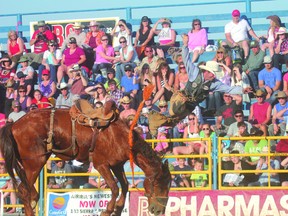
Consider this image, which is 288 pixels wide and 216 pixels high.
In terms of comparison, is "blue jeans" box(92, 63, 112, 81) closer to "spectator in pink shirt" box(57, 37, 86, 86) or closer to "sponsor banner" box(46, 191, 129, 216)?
"spectator in pink shirt" box(57, 37, 86, 86)

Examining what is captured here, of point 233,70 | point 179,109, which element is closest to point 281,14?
point 233,70

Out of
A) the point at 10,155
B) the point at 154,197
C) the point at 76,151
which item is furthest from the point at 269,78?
the point at 10,155

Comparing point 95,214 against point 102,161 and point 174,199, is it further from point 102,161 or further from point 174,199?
point 102,161

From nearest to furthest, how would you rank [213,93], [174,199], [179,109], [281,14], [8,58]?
[174,199], [179,109], [213,93], [281,14], [8,58]

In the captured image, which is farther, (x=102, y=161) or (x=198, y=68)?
(x=198, y=68)

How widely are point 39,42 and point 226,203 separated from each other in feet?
27.5

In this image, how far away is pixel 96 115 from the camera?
42.9 feet

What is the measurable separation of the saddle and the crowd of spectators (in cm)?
256

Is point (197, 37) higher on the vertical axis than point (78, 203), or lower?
higher

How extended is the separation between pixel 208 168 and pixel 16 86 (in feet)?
21.7

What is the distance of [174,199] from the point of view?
15.2m

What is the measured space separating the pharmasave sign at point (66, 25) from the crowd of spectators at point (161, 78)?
24 cm

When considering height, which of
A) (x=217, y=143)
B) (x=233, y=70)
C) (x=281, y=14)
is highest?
(x=281, y=14)

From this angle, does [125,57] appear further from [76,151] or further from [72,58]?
[76,151]
